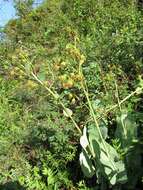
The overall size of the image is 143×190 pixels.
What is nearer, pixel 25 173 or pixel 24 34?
pixel 25 173

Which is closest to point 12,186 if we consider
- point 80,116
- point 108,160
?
point 80,116

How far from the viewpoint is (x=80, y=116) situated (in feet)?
15.9

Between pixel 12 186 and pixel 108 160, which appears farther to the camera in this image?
pixel 12 186

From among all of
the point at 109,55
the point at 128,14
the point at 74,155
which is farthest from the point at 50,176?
the point at 128,14

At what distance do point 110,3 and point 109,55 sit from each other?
2.69 metres

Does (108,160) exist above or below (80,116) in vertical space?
below

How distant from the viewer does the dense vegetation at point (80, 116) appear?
163 inches

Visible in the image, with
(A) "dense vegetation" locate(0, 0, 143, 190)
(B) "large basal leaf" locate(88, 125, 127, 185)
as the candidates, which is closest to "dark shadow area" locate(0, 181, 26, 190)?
(A) "dense vegetation" locate(0, 0, 143, 190)

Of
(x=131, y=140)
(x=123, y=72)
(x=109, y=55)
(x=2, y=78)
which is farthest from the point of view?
(x=2, y=78)

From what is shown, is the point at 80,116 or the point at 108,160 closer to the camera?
the point at 108,160

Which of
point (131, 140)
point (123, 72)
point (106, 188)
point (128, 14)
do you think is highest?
point (128, 14)

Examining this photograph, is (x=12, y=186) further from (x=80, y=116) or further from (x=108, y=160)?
(x=108, y=160)

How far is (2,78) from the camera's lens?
26.7ft

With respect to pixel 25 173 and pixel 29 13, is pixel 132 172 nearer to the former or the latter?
pixel 25 173
